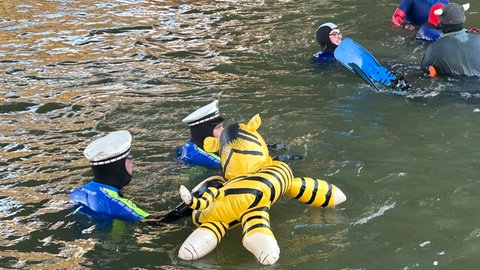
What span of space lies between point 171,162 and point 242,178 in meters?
1.85

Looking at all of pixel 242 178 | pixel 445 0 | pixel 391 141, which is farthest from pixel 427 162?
pixel 445 0

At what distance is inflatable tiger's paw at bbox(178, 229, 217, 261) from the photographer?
432 centimetres

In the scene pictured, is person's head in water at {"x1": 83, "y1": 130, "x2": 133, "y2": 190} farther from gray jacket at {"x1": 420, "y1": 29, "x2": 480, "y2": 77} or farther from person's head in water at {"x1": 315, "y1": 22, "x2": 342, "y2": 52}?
person's head in water at {"x1": 315, "y1": 22, "x2": 342, "y2": 52}

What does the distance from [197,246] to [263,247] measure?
47cm

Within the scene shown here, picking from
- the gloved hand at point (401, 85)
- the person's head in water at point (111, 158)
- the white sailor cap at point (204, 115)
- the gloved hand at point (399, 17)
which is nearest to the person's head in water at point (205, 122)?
the white sailor cap at point (204, 115)

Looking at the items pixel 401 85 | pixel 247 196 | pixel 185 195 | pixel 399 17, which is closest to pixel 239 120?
pixel 401 85

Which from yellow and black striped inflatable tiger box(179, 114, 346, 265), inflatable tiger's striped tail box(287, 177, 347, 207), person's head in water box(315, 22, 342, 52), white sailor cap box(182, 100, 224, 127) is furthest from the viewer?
person's head in water box(315, 22, 342, 52)

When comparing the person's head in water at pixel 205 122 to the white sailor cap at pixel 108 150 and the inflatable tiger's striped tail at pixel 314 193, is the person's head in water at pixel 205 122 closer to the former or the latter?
the white sailor cap at pixel 108 150

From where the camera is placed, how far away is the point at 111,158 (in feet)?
16.1

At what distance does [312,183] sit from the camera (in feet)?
15.9

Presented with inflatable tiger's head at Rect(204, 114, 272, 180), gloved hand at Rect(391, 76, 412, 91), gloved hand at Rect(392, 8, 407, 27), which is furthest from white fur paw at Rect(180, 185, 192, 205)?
gloved hand at Rect(392, 8, 407, 27)

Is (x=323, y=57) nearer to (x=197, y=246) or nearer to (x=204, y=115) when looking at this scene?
(x=204, y=115)

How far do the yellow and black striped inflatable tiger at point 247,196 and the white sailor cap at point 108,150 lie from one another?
2.35 ft

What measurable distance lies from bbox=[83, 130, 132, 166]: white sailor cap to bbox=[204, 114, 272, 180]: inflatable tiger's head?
766mm
